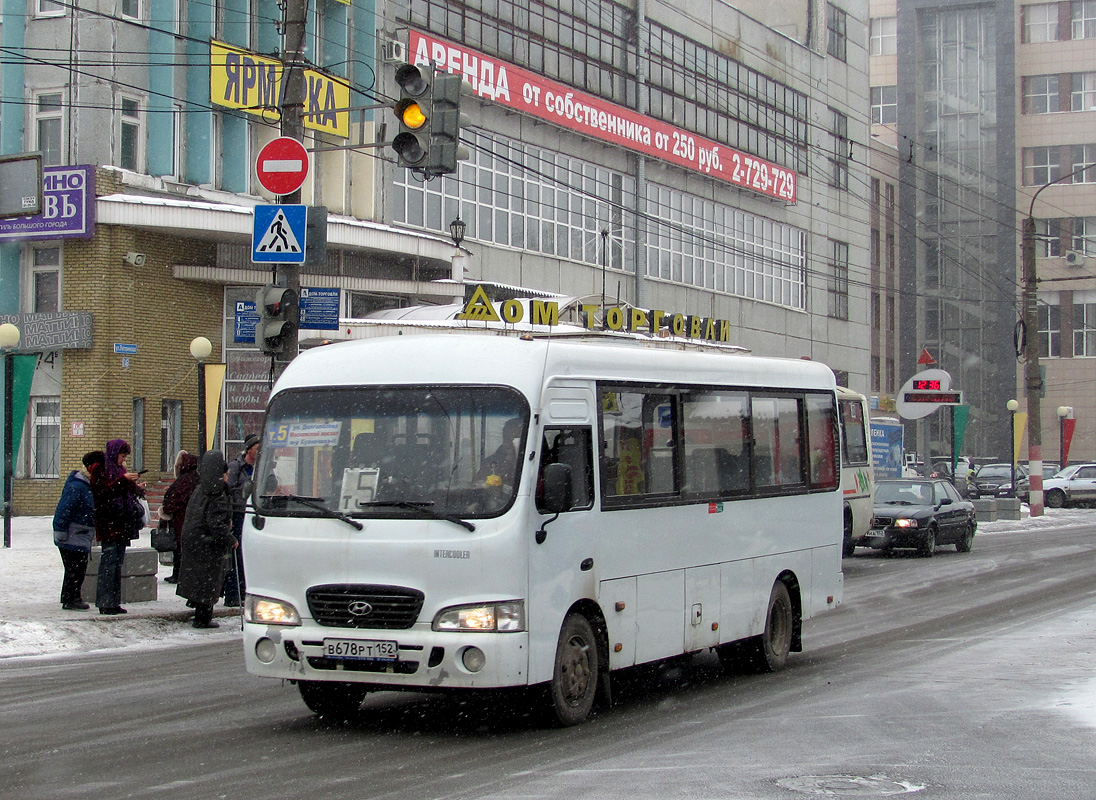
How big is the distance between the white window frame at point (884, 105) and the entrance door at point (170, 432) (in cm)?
6091

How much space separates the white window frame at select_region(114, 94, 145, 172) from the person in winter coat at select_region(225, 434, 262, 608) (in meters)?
15.6

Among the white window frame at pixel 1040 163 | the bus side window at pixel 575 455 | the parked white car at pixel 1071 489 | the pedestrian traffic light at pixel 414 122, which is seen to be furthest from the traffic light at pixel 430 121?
the white window frame at pixel 1040 163

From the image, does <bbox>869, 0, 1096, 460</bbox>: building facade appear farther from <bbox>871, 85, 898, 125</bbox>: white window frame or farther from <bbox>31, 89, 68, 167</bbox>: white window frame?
<bbox>31, 89, 68, 167</bbox>: white window frame

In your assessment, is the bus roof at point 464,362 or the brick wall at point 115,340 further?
the brick wall at point 115,340

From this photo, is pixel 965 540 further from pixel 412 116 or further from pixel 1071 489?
pixel 1071 489

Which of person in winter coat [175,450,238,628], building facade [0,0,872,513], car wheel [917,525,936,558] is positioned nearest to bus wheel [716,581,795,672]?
person in winter coat [175,450,238,628]

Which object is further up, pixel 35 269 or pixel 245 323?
pixel 35 269

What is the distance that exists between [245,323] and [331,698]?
9121 millimetres

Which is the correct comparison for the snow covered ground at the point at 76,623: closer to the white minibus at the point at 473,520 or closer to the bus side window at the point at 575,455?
the white minibus at the point at 473,520

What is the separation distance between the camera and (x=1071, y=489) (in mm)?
49719

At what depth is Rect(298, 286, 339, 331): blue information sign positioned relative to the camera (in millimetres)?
15258

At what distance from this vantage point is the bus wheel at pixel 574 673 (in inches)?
339

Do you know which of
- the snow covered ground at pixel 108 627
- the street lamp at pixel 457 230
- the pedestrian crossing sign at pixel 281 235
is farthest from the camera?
the street lamp at pixel 457 230

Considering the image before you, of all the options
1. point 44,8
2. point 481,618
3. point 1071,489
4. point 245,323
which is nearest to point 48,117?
point 44,8
